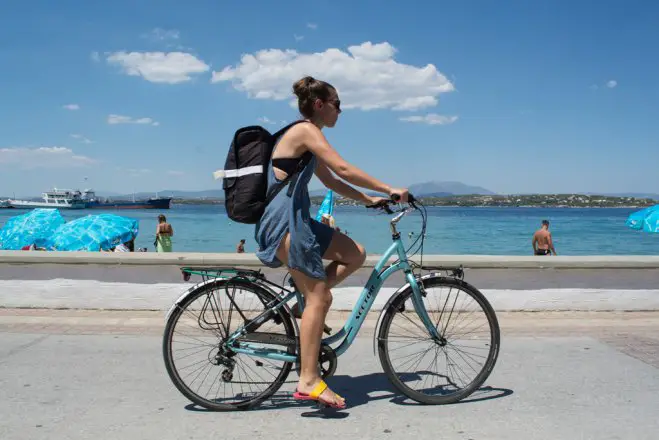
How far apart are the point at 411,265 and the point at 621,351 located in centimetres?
237

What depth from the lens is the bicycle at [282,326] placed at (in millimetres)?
3721

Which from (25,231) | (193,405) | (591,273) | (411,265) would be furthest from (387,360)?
(25,231)

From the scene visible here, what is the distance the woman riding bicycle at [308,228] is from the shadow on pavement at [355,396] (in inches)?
8.2

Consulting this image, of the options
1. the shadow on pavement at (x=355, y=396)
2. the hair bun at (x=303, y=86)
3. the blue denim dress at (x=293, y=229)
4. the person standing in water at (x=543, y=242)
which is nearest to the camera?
the blue denim dress at (x=293, y=229)

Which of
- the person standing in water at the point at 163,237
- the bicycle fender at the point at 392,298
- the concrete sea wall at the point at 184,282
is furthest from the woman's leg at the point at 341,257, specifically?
the person standing in water at the point at 163,237

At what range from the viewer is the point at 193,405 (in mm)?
3811

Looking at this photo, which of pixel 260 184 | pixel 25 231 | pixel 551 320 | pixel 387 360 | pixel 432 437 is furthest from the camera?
pixel 25 231

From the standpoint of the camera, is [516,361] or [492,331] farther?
[516,361]

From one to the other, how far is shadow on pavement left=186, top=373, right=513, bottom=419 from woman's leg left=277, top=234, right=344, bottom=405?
0.69 ft

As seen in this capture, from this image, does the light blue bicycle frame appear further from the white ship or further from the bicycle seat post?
the white ship

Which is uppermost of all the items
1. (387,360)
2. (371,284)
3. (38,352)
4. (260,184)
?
(260,184)

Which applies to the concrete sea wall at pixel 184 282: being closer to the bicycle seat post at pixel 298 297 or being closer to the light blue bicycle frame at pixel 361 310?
the light blue bicycle frame at pixel 361 310

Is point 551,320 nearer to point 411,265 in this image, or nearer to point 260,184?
point 411,265

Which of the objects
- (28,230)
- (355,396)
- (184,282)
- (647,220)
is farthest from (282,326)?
(647,220)
